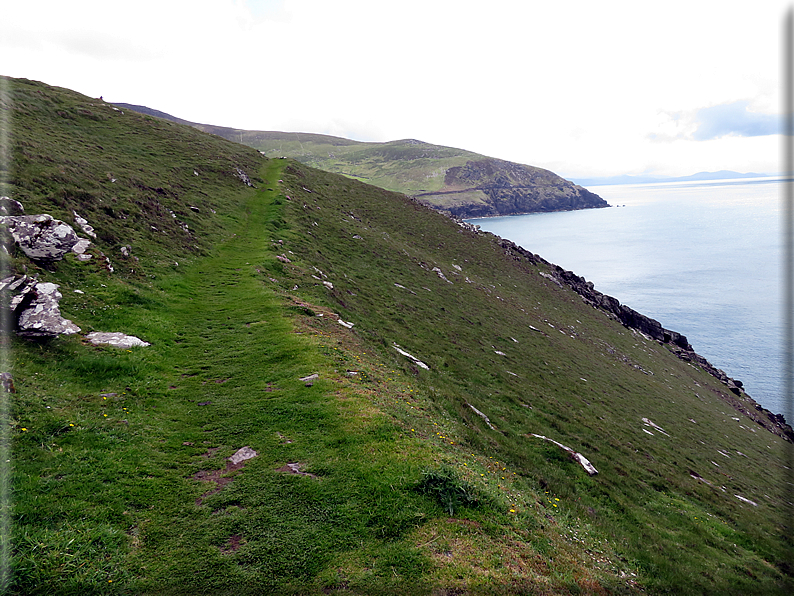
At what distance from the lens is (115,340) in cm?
1494

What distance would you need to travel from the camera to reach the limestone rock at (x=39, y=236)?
637 inches

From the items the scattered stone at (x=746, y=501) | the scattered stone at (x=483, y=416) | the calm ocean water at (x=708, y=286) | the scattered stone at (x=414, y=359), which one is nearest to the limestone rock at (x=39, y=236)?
the scattered stone at (x=414, y=359)

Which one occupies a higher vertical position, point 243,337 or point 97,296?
point 97,296

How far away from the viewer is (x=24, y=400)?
32.6 feet

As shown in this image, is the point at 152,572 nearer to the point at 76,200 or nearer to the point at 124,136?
the point at 76,200

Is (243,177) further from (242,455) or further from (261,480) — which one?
(261,480)

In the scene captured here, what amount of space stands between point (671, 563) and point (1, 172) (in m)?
40.8

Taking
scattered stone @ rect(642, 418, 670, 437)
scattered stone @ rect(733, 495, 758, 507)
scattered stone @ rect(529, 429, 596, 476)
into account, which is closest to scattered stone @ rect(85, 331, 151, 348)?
scattered stone @ rect(529, 429, 596, 476)

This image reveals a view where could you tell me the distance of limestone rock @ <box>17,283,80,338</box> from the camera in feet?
40.7

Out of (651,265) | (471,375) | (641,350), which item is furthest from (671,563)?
(651,265)

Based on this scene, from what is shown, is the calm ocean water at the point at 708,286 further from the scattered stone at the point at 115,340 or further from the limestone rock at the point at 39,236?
the limestone rock at the point at 39,236

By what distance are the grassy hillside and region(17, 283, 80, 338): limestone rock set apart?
1.46 feet

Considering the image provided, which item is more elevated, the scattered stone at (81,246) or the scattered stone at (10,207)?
the scattered stone at (10,207)

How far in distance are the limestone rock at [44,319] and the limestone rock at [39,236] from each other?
3.51m
